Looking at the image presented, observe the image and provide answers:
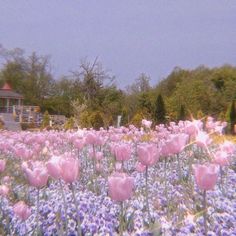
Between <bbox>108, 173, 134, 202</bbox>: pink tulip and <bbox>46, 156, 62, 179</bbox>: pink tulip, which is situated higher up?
<bbox>46, 156, 62, 179</bbox>: pink tulip

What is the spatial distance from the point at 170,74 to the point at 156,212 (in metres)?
48.3

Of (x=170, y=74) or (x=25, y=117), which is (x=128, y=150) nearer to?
(x=25, y=117)

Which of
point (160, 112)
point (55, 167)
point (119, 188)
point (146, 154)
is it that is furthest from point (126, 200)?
point (160, 112)

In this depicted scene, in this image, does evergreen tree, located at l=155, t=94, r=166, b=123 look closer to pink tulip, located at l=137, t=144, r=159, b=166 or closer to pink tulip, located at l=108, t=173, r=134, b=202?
pink tulip, located at l=137, t=144, r=159, b=166

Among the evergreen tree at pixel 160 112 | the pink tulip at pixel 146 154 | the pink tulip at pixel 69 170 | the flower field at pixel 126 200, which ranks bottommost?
the flower field at pixel 126 200

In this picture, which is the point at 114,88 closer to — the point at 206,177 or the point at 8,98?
the point at 8,98

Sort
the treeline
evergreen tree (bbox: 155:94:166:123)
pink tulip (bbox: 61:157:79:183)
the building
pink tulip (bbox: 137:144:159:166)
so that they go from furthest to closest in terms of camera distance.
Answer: the building
the treeline
evergreen tree (bbox: 155:94:166:123)
pink tulip (bbox: 137:144:159:166)
pink tulip (bbox: 61:157:79:183)

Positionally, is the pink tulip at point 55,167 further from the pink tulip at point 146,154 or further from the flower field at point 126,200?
the pink tulip at point 146,154

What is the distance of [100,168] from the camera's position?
4809mm

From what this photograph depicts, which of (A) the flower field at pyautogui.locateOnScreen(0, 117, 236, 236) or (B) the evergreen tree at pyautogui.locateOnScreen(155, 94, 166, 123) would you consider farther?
(B) the evergreen tree at pyautogui.locateOnScreen(155, 94, 166, 123)

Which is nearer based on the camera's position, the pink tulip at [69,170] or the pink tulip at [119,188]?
the pink tulip at [119,188]

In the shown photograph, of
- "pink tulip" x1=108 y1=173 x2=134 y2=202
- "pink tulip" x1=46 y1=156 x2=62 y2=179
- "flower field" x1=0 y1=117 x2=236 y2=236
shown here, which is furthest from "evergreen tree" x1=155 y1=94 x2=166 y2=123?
"pink tulip" x1=108 y1=173 x2=134 y2=202

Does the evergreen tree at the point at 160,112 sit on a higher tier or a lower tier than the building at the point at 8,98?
lower

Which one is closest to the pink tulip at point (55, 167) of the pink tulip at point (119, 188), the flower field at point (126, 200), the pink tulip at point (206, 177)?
the flower field at point (126, 200)
